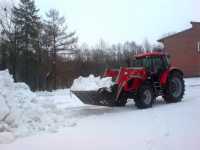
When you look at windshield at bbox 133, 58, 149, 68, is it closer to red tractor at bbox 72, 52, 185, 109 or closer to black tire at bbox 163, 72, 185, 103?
red tractor at bbox 72, 52, 185, 109

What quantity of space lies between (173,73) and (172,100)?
1153 mm

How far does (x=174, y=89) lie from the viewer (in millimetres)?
13594

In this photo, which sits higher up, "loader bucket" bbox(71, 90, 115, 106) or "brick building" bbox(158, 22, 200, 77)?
"brick building" bbox(158, 22, 200, 77)

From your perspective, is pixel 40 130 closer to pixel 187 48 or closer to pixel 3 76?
pixel 3 76

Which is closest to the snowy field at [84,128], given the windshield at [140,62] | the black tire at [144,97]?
the black tire at [144,97]

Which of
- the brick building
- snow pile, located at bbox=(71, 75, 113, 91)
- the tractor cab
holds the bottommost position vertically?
snow pile, located at bbox=(71, 75, 113, 91)

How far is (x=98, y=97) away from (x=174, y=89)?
395 cm

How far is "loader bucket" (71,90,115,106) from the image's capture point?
11.2m

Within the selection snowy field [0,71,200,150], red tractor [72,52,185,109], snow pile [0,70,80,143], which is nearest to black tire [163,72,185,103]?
red tractor [72,52,185,109]

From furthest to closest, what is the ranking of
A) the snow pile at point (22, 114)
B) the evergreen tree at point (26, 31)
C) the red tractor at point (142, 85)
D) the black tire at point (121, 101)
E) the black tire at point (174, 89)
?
the evergreen tree at point (26, 31)
the black tire at point (174, 89)
the black tire at point (121, 101)
the red tractor at point (142, 85)
the snow pile at point (22, 114)

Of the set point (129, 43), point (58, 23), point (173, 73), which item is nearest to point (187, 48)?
point (58, 23)

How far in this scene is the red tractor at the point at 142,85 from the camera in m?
11.5

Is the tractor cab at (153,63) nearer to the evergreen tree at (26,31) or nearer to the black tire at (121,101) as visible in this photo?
the black tire at (121,101)

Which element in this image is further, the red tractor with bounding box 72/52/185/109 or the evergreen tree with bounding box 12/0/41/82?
the evergreen tree with bounding box 12/0/41/82
